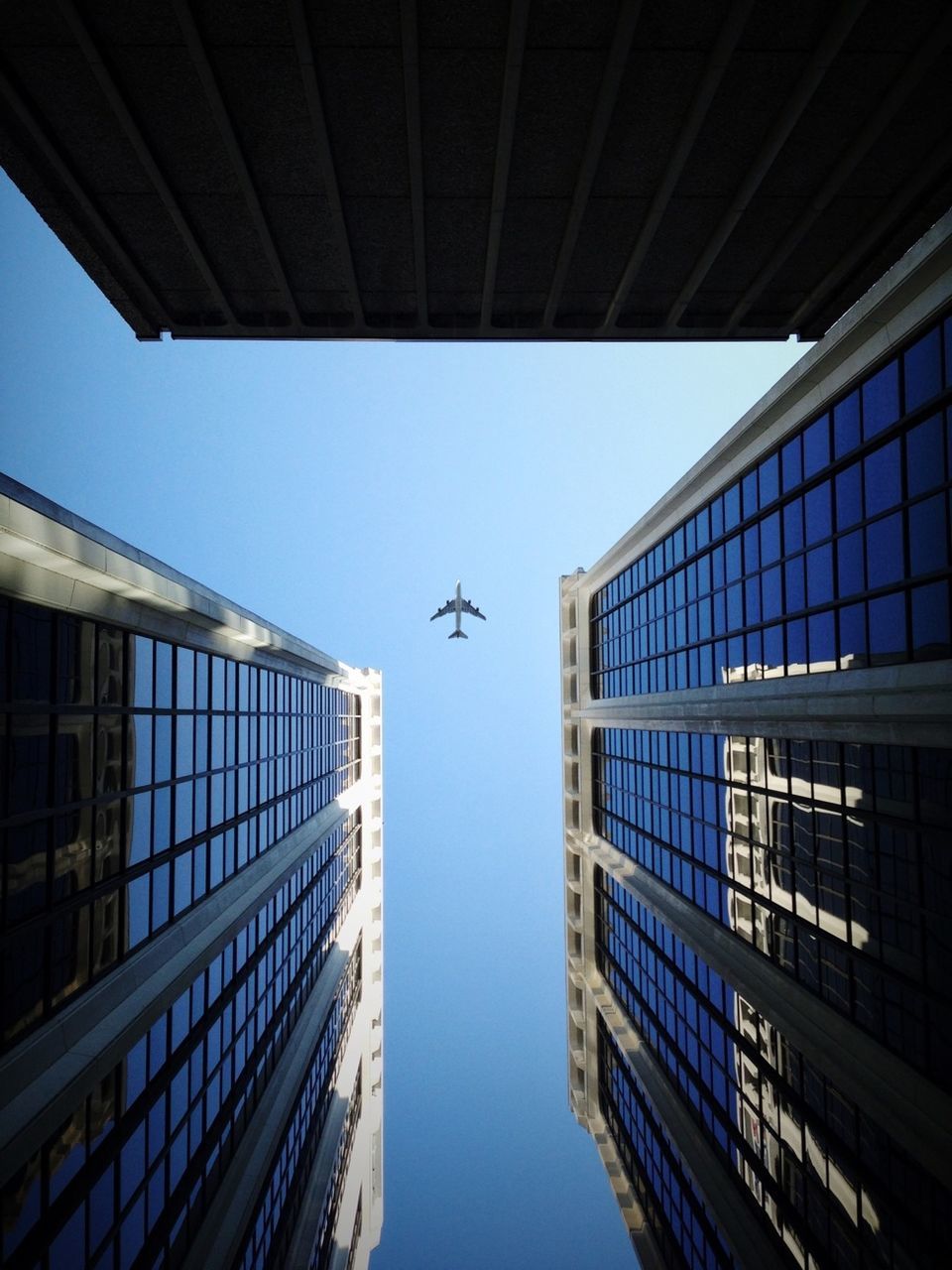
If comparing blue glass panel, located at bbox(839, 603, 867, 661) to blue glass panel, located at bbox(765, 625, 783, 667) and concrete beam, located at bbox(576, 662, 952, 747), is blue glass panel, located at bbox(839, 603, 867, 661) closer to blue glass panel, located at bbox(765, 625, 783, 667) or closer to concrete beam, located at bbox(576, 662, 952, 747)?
concrete beam, located at bbox(576, 662, 952, 747)

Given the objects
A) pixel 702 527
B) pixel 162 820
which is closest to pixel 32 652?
pixel 162 820

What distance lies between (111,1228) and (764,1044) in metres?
16.6

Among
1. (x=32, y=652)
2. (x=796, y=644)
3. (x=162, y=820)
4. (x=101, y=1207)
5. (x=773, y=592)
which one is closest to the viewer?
(x=32, y=652)

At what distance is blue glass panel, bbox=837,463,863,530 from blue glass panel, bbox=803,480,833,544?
19.4 inches

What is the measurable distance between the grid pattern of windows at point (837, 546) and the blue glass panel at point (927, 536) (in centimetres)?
3

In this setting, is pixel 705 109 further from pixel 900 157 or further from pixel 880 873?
pixel 880 873

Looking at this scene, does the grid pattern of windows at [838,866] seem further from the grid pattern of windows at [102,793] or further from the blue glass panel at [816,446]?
the grid pattern of windows at [102,793]

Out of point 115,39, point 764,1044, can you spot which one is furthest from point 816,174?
point 764,1044

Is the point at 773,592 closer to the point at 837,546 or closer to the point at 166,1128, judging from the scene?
the point at 837,546

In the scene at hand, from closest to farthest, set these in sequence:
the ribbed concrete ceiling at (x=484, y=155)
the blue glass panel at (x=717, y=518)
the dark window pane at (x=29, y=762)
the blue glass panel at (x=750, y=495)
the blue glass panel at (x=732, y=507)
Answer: the dark window pane at (x=29, y=762) < the ribbed concrete ceiling at (x=484, y=155) < the blue glass panel at (x=750, y=495) < the blue glass panel at (x=732, y=507) < the blue glass panel at (x=717, y=518)

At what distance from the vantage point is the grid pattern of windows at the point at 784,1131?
53.3 feet

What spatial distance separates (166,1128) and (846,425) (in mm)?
21336

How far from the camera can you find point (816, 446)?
1884 centimetres

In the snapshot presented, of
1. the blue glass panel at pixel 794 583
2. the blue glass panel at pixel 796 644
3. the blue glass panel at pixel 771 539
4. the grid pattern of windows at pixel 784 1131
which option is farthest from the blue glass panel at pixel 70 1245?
the blue glass panel at pixel 771 539
